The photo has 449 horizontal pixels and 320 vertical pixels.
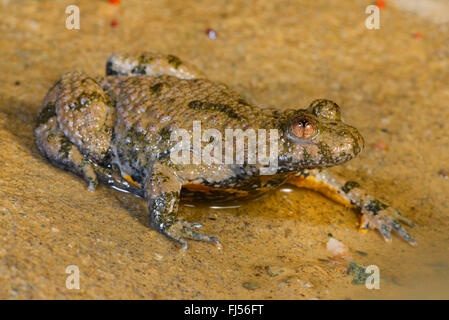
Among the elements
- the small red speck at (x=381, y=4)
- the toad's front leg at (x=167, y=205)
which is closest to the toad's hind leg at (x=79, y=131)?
the toad's front leg at (x=167, y=205)

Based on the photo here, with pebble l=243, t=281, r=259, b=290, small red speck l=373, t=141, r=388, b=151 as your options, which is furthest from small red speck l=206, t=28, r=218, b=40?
pebble l=243, t=281, r=259, b=290

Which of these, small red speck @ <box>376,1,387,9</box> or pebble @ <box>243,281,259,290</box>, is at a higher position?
small red speck @ <box>376,1,387,9</box>

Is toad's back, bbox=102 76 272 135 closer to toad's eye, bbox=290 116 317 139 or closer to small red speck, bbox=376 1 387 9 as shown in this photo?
toad's eye, bbox=290 116 317 139

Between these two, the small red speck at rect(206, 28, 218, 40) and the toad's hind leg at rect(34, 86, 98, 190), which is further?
the small red speck at rect(206, 28, 218, 40)

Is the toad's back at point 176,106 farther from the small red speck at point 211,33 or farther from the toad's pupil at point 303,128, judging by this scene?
the small red speck at point 211,33

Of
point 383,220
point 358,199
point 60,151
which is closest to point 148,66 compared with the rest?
point 60,151

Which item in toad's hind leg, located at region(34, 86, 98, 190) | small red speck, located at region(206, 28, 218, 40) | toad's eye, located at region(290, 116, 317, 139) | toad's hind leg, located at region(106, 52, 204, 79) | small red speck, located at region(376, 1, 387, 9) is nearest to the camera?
toad's eye, located at region(290, 116, 317, 139)

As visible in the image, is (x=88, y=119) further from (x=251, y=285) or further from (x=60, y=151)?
(x=251, y=285)
